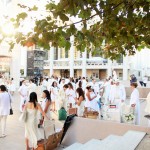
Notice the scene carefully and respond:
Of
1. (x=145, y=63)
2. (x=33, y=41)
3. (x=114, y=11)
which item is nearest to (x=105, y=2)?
(x=114, y=11)

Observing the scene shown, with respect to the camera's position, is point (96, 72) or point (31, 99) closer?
point (31, 99)

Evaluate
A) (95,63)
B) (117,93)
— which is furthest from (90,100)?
(95,63)

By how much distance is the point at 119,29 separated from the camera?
4.73m

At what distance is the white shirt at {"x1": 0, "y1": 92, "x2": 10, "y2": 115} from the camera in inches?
353

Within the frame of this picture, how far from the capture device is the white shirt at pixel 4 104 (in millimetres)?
8969

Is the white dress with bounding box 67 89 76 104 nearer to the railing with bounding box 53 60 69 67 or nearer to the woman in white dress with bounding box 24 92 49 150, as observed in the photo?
the woman in white dress with bounding box 24 92 49 150

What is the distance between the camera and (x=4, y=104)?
9023 millimetres

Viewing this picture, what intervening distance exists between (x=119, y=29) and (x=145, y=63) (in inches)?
2800

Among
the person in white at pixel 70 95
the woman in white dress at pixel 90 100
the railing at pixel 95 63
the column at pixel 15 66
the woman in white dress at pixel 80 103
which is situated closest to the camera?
the woman in white dress at pixel 80 103

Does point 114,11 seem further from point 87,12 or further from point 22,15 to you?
point 22,15

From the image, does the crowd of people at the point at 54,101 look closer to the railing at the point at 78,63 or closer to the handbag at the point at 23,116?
the handbag at the point at 23,116

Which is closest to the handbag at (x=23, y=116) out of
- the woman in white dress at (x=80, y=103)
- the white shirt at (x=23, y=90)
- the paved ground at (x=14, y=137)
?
the paved ground at (x=14, y=137)

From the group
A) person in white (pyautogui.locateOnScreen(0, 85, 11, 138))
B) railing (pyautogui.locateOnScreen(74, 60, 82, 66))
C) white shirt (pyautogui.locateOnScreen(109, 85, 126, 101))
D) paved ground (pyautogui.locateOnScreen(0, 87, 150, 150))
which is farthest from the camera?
railing (pyautogui.locateOnScreen(74, 60, 82, 66))

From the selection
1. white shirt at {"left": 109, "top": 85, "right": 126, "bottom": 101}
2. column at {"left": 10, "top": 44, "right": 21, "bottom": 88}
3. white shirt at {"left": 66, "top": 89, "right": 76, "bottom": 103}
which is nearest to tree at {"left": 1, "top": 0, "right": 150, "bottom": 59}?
white shirt at {"left": 109, "top": 85, "right": 126, "bottom": 101}
